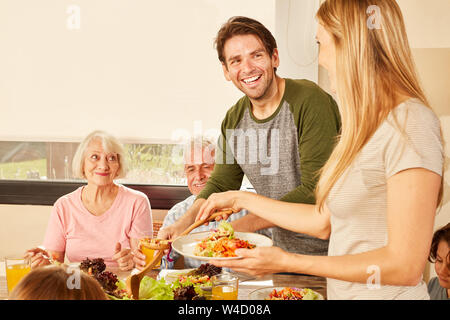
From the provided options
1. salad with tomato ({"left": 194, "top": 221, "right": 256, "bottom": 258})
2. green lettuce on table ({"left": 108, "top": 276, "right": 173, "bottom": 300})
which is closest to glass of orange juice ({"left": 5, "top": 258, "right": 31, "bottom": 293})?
green lettuce on table ({"left": 108, "top": 276, "right": 173, "bottom": 300})

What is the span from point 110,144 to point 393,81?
1248 mm

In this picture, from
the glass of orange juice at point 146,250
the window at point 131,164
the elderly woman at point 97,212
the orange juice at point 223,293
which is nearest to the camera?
the orange juice at point 223,293

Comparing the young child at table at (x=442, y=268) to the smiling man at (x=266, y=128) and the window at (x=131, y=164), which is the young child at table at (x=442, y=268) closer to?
the smiling man at (x=266, y=128)

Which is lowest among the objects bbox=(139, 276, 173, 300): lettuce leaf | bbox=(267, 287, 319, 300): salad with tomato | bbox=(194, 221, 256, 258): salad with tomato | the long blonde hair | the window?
bbox=(267, 287, 319, 300): salad with tomato

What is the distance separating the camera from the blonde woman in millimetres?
796

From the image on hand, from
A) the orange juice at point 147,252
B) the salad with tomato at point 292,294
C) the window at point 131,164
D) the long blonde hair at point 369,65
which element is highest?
the long blonde hair at point 369,65

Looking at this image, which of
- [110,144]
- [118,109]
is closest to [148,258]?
[110,144]

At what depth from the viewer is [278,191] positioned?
165 centimetres

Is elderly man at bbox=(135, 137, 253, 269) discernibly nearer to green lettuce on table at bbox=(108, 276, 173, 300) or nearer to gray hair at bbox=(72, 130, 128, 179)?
gray hair at bbox=(72, 130, 128, 179)

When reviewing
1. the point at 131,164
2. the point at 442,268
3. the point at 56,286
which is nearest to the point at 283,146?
the point at 442,268

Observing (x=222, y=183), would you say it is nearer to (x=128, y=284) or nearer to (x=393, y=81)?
(x=128, y=284)

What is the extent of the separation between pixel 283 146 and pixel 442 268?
627 mm

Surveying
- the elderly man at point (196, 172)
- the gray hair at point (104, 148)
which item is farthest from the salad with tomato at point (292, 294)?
→ the gray hair at point (104, 148)

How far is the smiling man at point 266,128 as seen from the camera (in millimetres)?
1542
